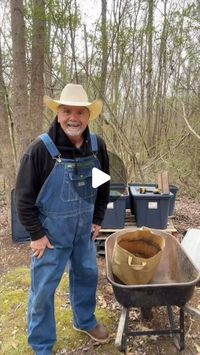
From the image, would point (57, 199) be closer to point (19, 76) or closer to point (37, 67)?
point (19, 76)

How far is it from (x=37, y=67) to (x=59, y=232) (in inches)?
129

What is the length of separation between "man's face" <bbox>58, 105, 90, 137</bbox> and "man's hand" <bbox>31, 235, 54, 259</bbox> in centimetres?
71

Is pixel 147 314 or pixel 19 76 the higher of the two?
pixel 19 76

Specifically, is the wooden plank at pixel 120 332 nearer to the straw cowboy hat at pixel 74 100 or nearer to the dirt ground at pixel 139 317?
the dirt ground at pixel 139 317

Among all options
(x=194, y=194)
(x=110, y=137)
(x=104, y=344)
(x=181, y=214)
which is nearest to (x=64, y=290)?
(x=104, y=344)

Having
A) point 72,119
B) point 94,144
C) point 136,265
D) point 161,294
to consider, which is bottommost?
point 161,294

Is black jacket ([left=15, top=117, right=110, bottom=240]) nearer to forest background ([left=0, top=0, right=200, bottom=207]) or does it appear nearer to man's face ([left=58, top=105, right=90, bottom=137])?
man's face ([left=58, top=105, right=90, bottom=137])

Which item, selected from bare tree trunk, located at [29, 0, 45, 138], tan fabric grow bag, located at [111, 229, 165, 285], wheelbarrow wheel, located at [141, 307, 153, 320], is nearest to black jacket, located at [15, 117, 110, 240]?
tan fabric grow bag, located at [111, 229, 165, 285]

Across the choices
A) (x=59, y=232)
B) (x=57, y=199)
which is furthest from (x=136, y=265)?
(x=57, y=199)

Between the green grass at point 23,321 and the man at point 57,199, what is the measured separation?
1.02ft

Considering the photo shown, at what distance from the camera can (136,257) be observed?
2221 mm

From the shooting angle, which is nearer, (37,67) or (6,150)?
(37,67)

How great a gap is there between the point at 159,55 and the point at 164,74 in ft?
2.19

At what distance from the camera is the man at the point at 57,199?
6.66 feet
